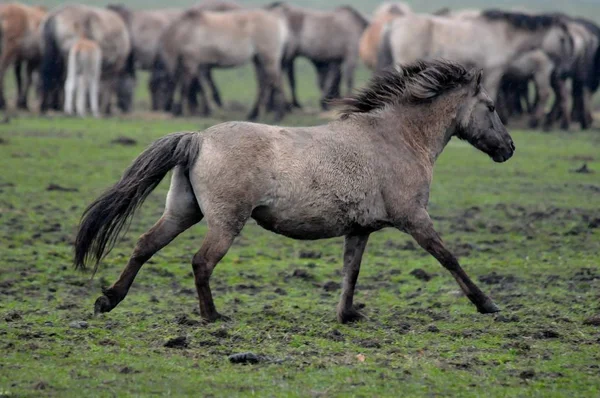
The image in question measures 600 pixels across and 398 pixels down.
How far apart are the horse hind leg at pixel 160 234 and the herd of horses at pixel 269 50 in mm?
17538

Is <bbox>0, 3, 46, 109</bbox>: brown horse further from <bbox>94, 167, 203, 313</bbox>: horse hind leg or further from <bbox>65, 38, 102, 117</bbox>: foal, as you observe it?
<bbox>94, 167, 203, 313</bbox>: horse hind leg

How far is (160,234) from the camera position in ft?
26.3

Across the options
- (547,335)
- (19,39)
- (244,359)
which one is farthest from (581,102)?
(244,359)

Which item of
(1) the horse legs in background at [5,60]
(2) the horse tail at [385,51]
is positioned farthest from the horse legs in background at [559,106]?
(1) the horse legs in background at [5,60]

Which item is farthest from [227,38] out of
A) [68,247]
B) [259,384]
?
[259,384]

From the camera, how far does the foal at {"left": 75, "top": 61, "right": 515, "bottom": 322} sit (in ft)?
25.6

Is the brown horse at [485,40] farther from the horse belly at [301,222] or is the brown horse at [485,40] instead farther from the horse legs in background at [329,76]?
the horse belly at [301,222]

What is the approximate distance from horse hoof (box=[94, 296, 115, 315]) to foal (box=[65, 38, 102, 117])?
1745cm

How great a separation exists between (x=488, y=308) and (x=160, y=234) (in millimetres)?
2406

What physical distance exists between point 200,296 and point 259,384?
5.80 feet

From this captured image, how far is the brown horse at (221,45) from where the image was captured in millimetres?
27688

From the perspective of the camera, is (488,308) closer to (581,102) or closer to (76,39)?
(581,102)

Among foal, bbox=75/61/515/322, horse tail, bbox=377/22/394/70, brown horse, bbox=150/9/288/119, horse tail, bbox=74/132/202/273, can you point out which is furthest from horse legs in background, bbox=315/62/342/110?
horse tail, bbox=74/132/202/273

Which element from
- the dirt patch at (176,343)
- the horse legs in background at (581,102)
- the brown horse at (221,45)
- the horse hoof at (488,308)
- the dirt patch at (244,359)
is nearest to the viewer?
the dirt patch at (244,359)
